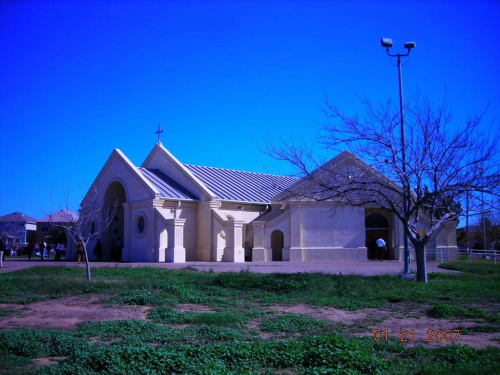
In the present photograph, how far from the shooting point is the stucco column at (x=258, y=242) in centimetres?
3175

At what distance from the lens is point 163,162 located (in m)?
36.8

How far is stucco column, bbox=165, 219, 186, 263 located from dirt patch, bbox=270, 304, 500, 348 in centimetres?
1848

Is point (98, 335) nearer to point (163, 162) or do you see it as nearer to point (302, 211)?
point (302, 211)

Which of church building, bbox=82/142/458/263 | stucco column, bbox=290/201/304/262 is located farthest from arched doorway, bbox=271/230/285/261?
stucco column, bbox=290/201/304/262

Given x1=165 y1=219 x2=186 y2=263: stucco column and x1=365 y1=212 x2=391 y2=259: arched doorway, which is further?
x1=365 y1=212 x2=391 y2=259: arched doorway

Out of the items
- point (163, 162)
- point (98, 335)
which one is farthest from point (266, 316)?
point (163, 162)

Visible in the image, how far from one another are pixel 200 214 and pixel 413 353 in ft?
86.5

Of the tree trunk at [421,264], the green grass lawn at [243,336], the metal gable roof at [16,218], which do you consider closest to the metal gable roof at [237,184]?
the tree trunk at [421,264]

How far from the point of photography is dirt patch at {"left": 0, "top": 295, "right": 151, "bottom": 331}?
9461 millimetres

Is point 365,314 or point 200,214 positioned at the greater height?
point 200,214

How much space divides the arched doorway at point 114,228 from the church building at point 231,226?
1.22m

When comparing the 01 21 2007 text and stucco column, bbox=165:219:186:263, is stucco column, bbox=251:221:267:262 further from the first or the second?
the 01 21 2007 text

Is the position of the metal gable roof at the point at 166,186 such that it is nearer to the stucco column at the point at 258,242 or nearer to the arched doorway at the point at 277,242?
the stucco column at the point at 258,242

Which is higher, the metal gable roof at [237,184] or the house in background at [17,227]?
the metal gable roof at [237,184]
